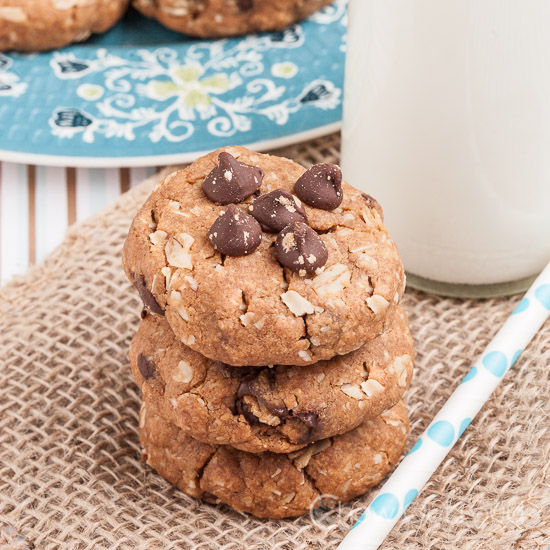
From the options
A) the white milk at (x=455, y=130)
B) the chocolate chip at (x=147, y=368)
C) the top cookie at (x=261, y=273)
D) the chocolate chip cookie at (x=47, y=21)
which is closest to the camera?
the top cookie at (x=261, y=273)

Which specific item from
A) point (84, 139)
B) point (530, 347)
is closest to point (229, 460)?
point (530, 347)

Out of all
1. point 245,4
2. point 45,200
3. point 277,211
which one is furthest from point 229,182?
point 245,4

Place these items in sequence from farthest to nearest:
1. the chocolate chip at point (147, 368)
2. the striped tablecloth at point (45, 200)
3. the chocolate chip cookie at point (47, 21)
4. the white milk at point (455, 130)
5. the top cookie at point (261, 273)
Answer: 1. the chocolate chip cookie at point (47, 21)
2. the striped tablecloth at point (45, 200)
3. the white milk at point (455, 130)
4. the chocolate chip at point (147, 368)
5. the top cookie at point (261, 273)

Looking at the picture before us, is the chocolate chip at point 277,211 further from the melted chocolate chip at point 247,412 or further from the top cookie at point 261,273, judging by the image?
the melted chocolate chip at point 247,412

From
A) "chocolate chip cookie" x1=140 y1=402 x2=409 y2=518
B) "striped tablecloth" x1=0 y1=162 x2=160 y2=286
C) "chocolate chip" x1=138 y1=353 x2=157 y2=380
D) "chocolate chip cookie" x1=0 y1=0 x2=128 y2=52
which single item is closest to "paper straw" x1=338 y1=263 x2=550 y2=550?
"chocolate chip cookie" x1=140 y1=402 x2=409 y2=518

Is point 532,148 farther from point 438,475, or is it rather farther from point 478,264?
point 438,475

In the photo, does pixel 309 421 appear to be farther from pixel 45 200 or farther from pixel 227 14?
pixel 227 14

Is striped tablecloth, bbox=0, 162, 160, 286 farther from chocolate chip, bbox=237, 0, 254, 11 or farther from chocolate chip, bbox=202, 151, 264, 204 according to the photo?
chocolate chip, bbox=202, 151, 264, 204

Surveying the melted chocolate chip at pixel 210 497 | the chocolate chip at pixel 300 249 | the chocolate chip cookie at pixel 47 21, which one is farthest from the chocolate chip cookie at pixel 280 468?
the chocolate chip cookie at pixel 47 21
